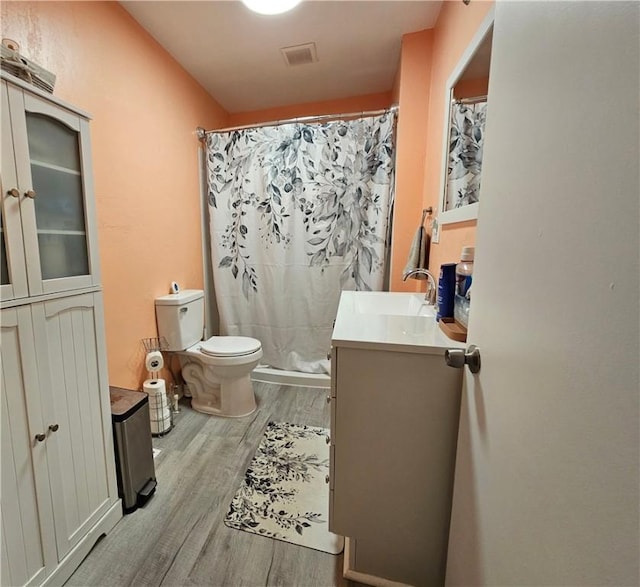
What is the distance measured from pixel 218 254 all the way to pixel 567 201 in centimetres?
237

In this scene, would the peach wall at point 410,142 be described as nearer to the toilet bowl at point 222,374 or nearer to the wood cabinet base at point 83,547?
the toilet bowl at point 222,374

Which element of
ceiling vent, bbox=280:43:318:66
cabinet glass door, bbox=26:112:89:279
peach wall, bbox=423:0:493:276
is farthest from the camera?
ceiling vent, bbox=280:43:318:66

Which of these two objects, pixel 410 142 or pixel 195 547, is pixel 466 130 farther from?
pixel 195 547

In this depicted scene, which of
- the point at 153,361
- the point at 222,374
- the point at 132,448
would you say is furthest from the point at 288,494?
the point at 153,361

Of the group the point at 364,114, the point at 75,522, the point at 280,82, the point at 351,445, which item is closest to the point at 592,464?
the point at 351,445

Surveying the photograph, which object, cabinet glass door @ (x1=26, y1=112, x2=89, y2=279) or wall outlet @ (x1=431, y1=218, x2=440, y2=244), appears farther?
wall outlet @ (x1=431, y1=218, x2=440, y2=244)

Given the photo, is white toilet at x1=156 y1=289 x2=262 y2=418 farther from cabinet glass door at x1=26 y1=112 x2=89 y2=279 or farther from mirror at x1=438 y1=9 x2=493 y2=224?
mirror at x1=438 y1=9 x2=493 y2=224

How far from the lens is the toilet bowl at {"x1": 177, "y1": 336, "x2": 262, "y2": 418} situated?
1970 mm

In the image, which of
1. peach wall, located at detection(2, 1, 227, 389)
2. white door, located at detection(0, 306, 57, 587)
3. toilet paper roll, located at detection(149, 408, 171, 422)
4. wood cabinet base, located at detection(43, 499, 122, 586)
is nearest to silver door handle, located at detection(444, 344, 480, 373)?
white door, located at detection(0, 306, 57, 587)

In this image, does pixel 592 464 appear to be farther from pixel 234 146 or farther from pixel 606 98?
pixel 234 146

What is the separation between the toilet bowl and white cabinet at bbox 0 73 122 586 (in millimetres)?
800

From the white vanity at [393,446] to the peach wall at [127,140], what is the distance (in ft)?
4.49

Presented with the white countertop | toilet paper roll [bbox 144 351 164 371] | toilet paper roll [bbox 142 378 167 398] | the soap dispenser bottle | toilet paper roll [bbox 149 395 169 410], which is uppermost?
the soap dispenser bottle

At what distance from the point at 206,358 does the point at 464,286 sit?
1626mm
